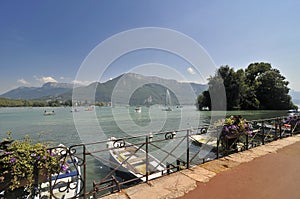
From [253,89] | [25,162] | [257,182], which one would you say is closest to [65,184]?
[25,162]

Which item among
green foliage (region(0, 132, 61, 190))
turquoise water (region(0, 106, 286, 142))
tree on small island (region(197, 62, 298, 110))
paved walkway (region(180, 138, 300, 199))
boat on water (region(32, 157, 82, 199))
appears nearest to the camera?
green foliage (region(0, 132, 61, 190))

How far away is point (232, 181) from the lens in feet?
9.60

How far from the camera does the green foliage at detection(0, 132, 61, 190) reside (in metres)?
1.86

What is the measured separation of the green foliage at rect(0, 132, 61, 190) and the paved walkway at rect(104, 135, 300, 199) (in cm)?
97

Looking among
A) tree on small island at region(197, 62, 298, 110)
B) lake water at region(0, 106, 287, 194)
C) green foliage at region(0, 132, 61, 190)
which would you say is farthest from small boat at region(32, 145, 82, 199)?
tree on small island at region(197, 62, 298, 110)

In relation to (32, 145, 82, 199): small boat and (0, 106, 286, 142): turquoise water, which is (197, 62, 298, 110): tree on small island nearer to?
(0, 106, 286, 142): turquoise water

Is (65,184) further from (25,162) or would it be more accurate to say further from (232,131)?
(232,131)

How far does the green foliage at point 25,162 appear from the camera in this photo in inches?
73.0

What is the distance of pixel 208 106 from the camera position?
139 feet

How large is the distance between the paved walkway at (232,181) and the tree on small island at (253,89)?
3612 centimetres

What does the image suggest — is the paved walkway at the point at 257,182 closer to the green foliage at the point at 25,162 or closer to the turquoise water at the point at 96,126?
the green foliage at the point at 25,162

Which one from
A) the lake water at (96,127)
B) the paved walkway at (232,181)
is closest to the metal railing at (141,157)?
the paved walkway at (232,181)

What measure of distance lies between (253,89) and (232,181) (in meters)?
46.0

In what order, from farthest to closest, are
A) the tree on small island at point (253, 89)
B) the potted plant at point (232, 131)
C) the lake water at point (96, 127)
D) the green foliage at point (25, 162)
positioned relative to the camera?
the tree on small island at point (253, 89)
the lake water at point (96, 127)
the potted plant at point (232, 131)
the green foliage at point (25, 162)
